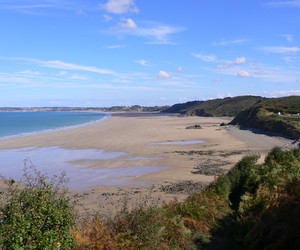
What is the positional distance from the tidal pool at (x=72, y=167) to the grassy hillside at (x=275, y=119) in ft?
70.3

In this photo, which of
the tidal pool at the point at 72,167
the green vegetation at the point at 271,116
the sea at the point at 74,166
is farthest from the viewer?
the green vegetation at the point at 271,116

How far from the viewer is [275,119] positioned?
54.2 meters

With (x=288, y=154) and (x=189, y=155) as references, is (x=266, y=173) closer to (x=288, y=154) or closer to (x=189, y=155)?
(x=288, y=154)

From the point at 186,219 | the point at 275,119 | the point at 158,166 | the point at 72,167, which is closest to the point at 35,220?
the point at 186,219

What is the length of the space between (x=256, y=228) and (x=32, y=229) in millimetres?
5674

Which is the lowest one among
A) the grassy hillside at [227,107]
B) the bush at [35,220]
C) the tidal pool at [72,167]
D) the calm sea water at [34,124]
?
the tidal pool at [72,167]

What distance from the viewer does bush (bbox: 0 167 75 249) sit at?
19.1ft

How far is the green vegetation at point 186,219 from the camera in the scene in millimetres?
6227

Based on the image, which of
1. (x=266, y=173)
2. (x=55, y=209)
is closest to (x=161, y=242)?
(x=55, y=209)

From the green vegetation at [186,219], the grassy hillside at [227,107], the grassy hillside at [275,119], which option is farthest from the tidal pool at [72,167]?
the grassy hillside at [227,107]

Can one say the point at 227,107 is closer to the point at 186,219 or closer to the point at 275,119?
the point at 275,119

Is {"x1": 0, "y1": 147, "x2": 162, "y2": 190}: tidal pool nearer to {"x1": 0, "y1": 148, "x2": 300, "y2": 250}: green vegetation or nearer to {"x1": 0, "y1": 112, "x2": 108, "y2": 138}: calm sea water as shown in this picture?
{"x1": 0, "y1": 148, "x2": 300, "y2": 250}: green vegetation

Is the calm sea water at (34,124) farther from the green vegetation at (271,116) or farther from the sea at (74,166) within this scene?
the green vegetation at (271,116)

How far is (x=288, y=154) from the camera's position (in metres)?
17.5
